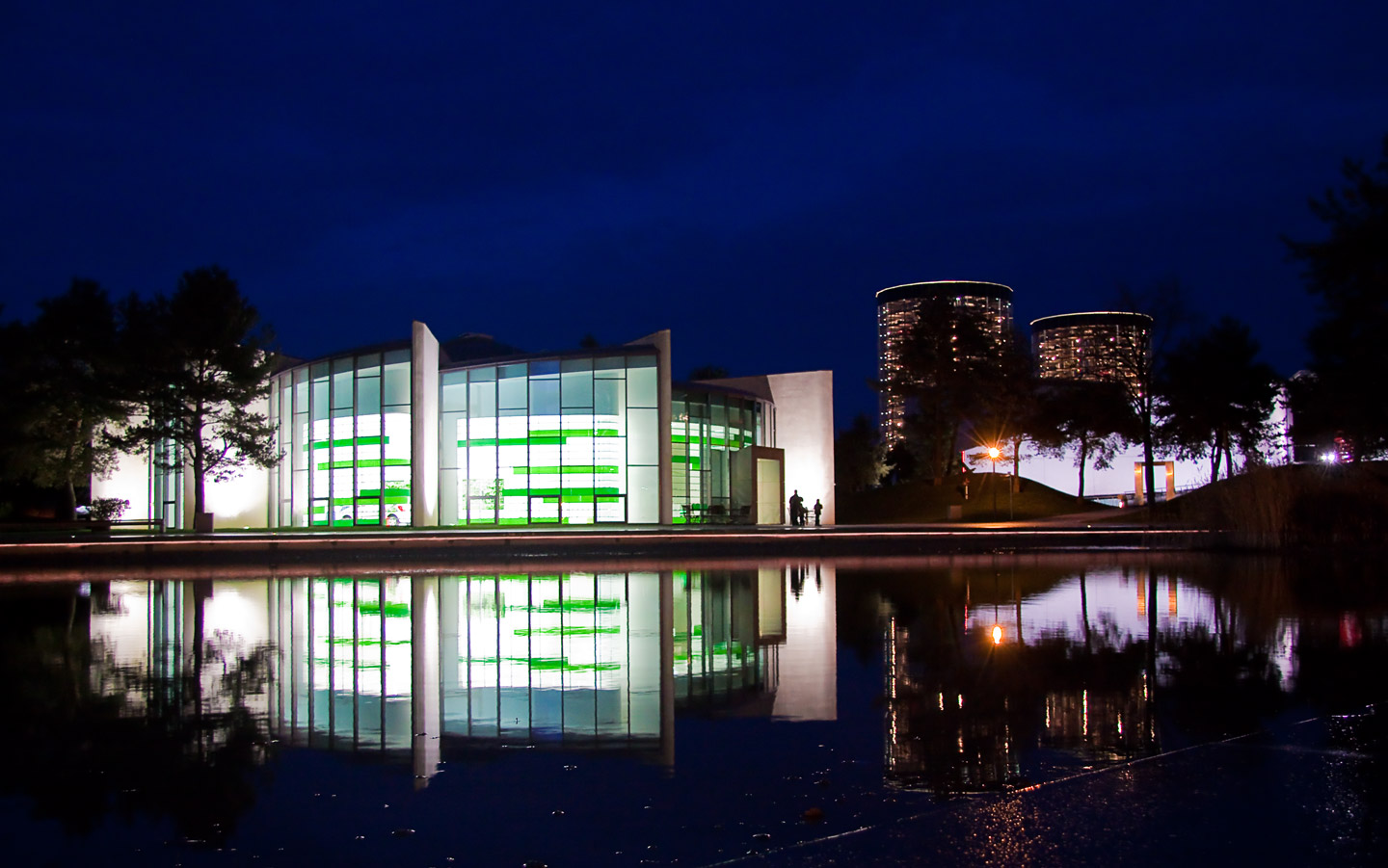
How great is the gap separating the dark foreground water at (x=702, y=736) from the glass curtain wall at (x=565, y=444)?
89.0 ft

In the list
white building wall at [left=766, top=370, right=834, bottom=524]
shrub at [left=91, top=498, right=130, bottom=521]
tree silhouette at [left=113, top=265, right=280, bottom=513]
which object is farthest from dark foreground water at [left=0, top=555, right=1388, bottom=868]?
shrub at [left=91, top=498, right=130, bottom=521]

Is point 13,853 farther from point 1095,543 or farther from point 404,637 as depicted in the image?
point 1095,543

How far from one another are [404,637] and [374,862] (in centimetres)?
803

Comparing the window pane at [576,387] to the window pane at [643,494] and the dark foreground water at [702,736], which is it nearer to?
the window pane at [643,494]

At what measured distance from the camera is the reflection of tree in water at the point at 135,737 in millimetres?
5629

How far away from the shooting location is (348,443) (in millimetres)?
43281

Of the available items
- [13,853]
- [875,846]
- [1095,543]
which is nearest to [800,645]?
[875,846]

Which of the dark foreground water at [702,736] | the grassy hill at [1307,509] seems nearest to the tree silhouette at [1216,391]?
the grassy hill at [1307,509]

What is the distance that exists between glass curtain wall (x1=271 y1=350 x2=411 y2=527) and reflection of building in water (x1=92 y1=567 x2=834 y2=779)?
22.4 meters

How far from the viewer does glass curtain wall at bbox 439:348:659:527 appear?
42156 millimetres

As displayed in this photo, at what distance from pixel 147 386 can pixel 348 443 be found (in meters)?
8.04

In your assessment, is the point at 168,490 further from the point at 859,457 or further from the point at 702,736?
the point at 859,457

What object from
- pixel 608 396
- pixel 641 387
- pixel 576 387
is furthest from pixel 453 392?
pixel 641 387

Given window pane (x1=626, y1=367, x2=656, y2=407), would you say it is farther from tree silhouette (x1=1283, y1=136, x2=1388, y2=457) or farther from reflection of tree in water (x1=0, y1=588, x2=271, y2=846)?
reflection of tree in water (x1=0, y1=588, x2=271, y2=846)
